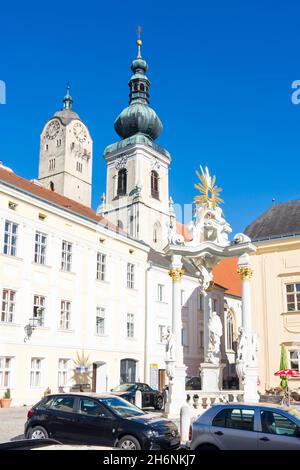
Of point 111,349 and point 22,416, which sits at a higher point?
point 111,349

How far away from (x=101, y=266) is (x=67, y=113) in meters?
52.4

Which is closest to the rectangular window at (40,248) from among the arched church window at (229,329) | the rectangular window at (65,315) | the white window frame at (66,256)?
the white window frame at (66,256)

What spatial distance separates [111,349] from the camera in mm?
32375

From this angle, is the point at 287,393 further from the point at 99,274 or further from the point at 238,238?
the point at 99,274

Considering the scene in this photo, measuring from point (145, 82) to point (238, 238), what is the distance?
2128 inches

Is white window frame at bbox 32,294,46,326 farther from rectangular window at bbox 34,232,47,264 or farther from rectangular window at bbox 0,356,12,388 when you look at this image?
rectangular window at bbox 0,356,12,388

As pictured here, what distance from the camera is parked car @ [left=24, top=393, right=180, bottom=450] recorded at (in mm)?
11102

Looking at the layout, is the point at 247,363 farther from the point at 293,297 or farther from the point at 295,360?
the point at 293,297

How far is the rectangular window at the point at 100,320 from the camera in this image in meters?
31.9

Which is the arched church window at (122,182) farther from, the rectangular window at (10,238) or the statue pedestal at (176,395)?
the statue pedestal at (176,395)

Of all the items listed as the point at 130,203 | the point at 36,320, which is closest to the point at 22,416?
the point at 36,320

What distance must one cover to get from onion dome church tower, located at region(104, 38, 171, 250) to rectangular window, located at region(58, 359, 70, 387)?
35270 millimetres

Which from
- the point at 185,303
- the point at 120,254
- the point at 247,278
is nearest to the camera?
the point at 247,278

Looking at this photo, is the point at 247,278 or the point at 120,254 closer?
the point at 247,278
